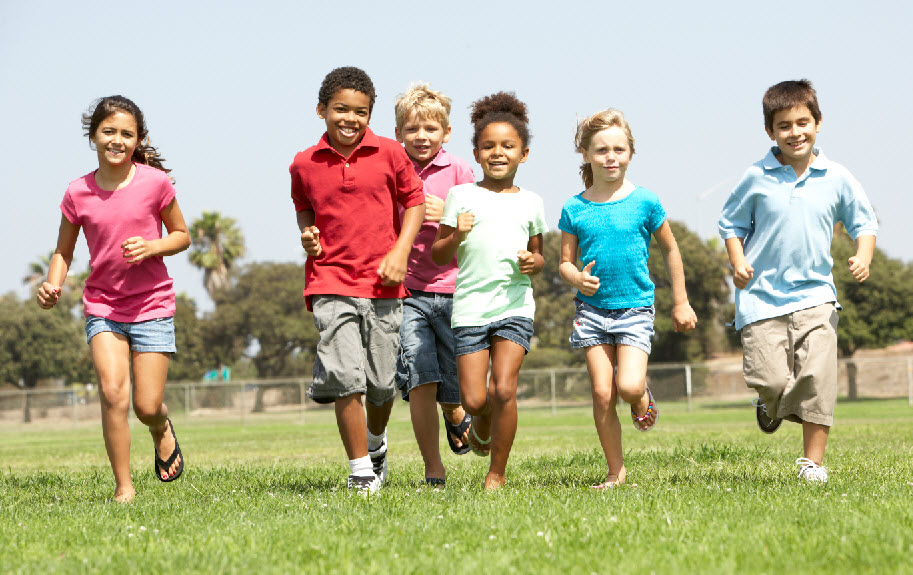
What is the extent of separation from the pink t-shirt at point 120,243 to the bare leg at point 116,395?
6.5 inches

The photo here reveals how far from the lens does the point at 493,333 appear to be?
5887 mm

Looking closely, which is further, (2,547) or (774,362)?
(774,362)

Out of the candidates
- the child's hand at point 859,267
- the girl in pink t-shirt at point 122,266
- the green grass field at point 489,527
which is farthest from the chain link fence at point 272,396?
the child's hand at point 859,267

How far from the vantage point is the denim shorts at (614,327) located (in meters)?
5.85

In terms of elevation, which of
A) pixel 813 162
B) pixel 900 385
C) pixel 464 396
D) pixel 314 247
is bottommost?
pixel 900 385

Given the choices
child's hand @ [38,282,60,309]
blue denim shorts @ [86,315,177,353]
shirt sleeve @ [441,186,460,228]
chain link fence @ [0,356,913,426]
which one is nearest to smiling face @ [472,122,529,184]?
shirt sleeve @ [441,186,460,228]

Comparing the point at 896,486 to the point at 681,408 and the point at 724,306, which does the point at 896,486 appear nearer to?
the point at 681,408

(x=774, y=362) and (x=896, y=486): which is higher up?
(x=774, y=362)

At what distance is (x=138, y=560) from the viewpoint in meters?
3.55

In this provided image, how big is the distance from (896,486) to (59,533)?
4.10m

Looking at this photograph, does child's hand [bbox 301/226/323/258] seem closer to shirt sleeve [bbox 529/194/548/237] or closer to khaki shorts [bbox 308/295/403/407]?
khaki shorts [bbox 308/295/403/407]

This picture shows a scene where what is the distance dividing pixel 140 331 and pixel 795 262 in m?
3.87

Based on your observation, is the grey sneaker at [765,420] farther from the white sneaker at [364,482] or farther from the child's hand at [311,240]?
the child's hand at [311,240]

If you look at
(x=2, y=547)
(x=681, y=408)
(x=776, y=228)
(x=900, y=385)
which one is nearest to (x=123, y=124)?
(x=2, y=547)
